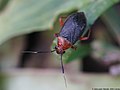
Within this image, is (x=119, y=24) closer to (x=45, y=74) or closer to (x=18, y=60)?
(x=45, y=74)

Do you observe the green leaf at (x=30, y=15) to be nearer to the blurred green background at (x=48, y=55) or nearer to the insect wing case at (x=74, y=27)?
the blurred green background at (x=48, y=55)

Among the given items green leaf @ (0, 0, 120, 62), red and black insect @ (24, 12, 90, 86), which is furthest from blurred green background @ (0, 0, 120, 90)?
red and black insect @ (24, 12, 90, 86)

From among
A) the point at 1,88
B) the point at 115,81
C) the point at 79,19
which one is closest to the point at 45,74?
the point at 1,88

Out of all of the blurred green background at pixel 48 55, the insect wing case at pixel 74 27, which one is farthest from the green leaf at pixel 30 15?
the insect wing case at pixel 74 27

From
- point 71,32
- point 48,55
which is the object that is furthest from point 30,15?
point 48,55

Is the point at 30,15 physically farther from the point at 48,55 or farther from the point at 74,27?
the point at 48,55

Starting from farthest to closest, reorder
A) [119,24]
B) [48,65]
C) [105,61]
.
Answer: [48,65]
[105,61]
[119,24]

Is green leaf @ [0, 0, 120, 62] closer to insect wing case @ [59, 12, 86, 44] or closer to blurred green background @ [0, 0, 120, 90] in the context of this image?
blurred green background @ [0, 0, 120, 90]
